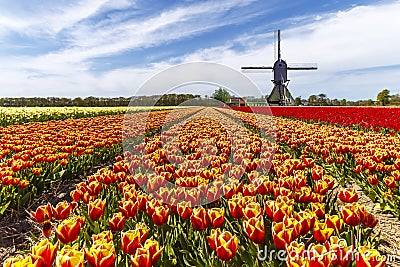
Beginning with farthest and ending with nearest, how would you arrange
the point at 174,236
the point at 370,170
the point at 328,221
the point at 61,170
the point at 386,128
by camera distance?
the point at 386,128, the point at 61,170, the point at 370,170, the point at 174,236, the point at 328,221

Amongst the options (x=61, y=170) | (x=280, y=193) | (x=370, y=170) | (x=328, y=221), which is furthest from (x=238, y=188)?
(x=61, y=170)

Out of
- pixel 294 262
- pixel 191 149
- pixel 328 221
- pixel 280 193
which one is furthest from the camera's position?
pixel 191 149

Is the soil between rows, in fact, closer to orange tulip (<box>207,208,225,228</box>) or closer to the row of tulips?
the row of tulips

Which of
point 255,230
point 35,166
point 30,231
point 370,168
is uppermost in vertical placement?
point 255,230

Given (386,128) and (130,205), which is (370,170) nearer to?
(130,205)

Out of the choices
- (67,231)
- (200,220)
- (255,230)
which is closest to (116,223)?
(67,231)

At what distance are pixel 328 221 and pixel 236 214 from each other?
0.63m

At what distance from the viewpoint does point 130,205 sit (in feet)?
8.04

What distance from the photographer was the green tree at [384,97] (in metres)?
54.8

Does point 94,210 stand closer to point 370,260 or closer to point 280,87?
point 370,260

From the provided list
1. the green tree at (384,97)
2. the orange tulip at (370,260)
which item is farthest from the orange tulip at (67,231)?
the green tree at (384,97)

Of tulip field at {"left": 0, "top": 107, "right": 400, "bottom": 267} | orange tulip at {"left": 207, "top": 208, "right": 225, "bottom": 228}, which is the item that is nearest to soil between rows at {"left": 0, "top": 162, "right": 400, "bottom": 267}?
tulip field at {"left": 0, "top": 107, "right": 400, "bottom": 267}

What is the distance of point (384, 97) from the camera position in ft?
191

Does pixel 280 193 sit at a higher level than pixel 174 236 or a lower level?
higher
